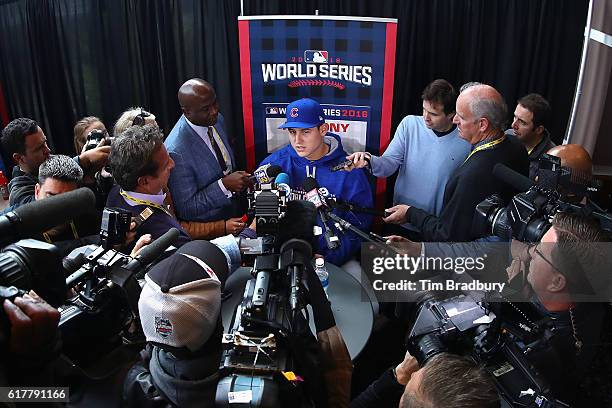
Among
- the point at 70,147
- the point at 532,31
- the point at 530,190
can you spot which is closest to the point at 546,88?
the point at 532,31

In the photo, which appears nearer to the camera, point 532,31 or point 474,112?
point 474,112

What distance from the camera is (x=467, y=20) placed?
349 cm

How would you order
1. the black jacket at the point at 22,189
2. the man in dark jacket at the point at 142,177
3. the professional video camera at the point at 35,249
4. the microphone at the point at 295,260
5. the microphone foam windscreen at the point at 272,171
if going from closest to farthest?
Result: the professional video camera at the point at 35,249
the microphone at the point at 295,260
the man in dark jacket at the point at 142,177
the black jacket at the point at 22,189
the microphone foam windscreen at the point at 272,171

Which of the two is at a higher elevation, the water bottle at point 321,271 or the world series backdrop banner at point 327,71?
the world series backdrop banner at point 327,71

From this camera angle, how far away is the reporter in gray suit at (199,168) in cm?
276

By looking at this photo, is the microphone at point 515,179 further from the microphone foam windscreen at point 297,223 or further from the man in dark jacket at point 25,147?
the man in dark jacket at point 25,147

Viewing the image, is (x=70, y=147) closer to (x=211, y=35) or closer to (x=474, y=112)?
(x=211, y=35)

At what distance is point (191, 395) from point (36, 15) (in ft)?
13.2

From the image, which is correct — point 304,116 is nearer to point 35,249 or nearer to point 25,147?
point 25,147

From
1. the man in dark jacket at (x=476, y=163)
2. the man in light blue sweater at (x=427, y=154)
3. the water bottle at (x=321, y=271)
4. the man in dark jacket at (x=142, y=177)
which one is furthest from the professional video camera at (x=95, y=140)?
the man in dark jacket at (x=476, y=163)

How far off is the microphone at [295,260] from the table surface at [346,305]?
0.69 meters

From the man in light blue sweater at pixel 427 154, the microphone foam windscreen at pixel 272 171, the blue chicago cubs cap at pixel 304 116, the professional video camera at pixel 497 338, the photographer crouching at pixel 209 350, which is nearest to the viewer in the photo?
the photographer crouching at pixel 209 350

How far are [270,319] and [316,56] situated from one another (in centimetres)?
243

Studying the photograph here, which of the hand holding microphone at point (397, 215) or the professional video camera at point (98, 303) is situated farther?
the hand holding microphone at point (397, 215)
